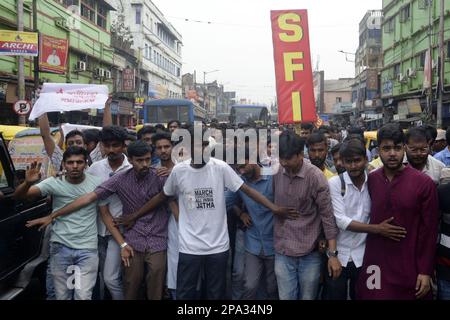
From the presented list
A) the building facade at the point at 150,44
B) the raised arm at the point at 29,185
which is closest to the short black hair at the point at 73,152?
the raised arm at the point at 29,185

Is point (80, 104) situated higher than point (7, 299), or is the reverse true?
point (80, 104)

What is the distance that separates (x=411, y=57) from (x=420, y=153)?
80.3ft

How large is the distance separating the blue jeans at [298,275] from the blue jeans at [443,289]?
84 cm

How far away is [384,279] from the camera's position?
3.03m

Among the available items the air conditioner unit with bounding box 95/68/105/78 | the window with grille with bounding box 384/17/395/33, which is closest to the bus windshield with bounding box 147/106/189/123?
the air conditioner unit with bounding box 95/68/105/78

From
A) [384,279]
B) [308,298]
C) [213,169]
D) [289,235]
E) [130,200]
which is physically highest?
→ [213,169]

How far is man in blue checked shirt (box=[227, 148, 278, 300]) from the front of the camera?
11.7ft

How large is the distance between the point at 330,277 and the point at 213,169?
121 centimetres

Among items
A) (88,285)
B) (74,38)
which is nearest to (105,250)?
(88,285)

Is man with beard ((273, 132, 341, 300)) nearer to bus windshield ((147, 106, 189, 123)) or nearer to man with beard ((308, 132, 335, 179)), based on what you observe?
man with beard ((308, 132, 335, 179))

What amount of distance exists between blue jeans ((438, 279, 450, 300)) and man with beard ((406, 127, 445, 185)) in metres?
1.47

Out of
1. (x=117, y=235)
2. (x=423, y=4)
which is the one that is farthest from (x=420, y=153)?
(x=423, y=4)

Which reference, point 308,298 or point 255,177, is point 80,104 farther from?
point 308,298

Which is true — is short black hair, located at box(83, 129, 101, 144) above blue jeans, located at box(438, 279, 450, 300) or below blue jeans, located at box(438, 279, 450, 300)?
above
